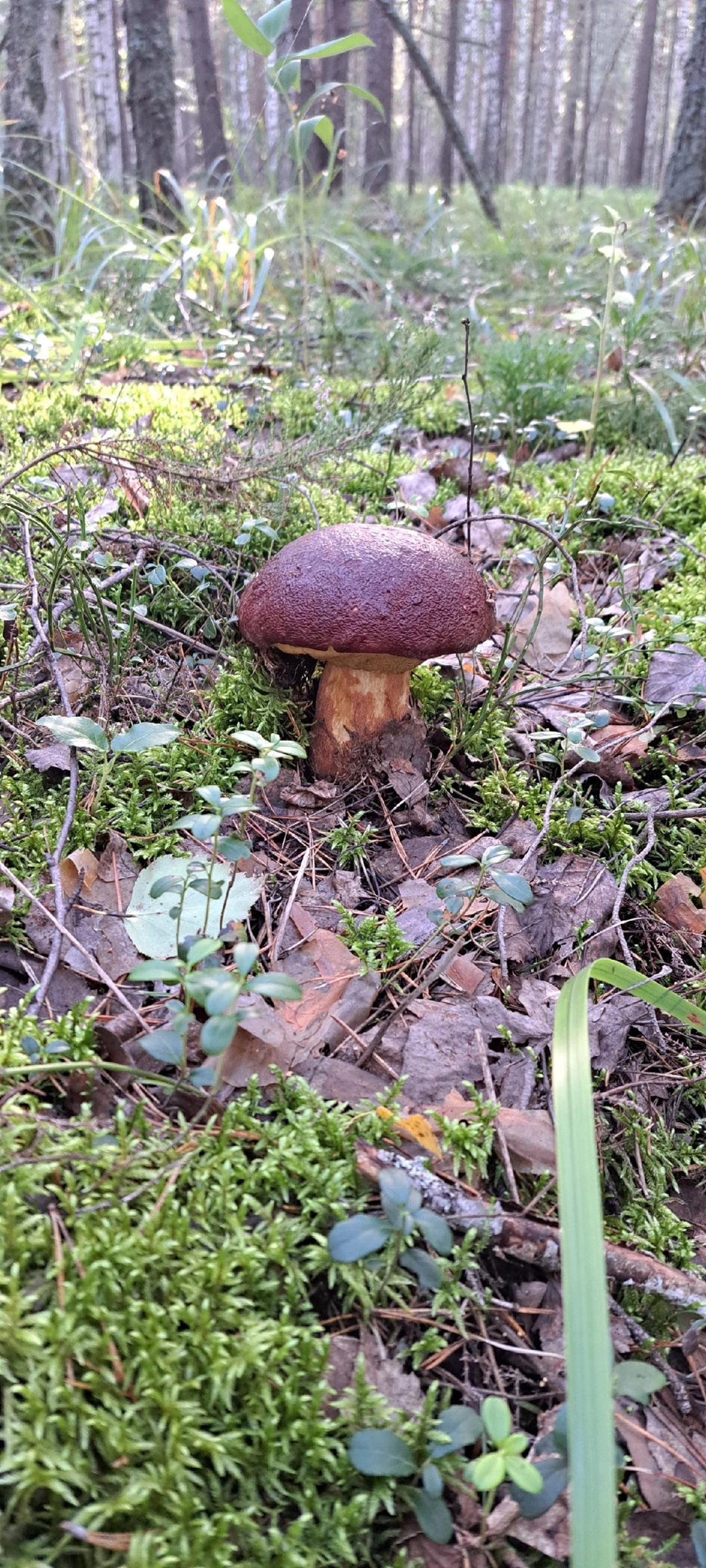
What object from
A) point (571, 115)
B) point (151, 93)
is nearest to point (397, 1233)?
point (151, 93)

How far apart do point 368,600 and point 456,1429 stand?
1.60 m

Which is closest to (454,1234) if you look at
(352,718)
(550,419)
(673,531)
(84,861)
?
(84,861)

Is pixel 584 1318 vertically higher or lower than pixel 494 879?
lower

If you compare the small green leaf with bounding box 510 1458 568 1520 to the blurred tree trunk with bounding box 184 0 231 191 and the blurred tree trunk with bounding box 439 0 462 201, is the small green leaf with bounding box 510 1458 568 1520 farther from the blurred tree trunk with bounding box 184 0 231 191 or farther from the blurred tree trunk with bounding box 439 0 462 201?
the blurred tree trunk with bounding box 439 0 462 201

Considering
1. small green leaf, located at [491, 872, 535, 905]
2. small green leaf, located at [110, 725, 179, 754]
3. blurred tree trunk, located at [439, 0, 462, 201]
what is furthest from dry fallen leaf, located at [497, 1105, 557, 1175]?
blurred tree trunk, located at [439, 0, 462, 201]

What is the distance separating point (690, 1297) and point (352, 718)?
1562 mm

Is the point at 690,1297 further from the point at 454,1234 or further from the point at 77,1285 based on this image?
the point at 77,1285

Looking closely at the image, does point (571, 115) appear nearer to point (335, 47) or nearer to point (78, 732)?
point (335, 47)

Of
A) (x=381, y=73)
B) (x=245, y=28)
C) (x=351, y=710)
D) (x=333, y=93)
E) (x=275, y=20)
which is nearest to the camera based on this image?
(x=351, y=710)

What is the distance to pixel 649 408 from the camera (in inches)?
173

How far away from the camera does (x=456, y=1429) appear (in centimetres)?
118

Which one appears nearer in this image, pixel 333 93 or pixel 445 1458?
pixel 445 1458

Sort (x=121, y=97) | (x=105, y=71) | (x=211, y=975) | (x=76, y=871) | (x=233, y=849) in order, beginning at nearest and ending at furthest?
(x=211, y=975), (x=233, y=849), (x=76, y=871), (x=105, y=71), (x=121, y=97)

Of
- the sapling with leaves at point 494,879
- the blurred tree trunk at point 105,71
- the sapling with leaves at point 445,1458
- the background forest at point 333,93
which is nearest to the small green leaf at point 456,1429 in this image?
the sapling with leaves at point 445,1458
